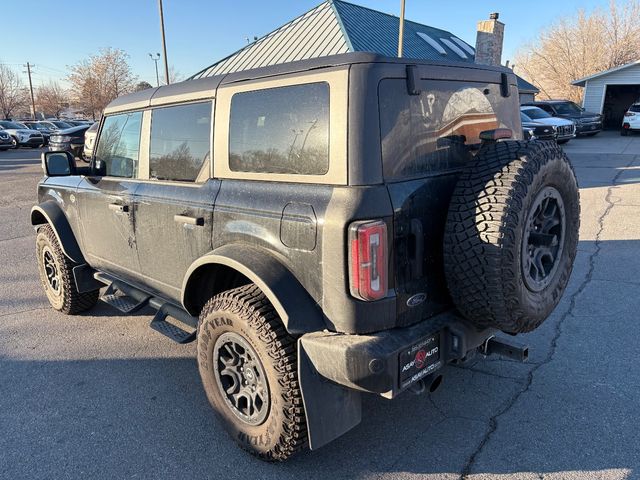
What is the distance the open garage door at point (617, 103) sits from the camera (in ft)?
105

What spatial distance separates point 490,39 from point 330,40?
6705mm

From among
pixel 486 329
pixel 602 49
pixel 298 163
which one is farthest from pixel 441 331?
pixel 602 49

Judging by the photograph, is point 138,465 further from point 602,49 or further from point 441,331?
point 602,49

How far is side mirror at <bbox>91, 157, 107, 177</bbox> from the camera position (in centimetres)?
404

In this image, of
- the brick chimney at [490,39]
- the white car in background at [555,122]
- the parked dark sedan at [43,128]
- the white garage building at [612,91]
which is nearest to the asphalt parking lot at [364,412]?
the white car in background at [555,122]

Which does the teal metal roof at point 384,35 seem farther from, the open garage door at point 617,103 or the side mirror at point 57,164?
the open garage door at point 617,103

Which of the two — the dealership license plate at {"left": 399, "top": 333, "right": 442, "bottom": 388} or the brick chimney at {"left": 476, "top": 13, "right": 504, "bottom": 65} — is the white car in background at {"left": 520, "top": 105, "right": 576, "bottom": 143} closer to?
the brick chimney at {"left": 476, "top": 13, "right": 504, "bottom": 65}

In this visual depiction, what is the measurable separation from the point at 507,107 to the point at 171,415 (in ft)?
9.54

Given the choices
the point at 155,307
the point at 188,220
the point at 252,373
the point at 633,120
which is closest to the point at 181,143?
the point at 188,220

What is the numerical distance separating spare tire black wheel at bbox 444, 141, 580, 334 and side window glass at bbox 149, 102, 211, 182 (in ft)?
5.11

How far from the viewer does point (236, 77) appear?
2795mm

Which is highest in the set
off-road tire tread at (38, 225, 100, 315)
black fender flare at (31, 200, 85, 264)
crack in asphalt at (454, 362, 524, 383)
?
black fender flare at (31, 200, 85, 264)

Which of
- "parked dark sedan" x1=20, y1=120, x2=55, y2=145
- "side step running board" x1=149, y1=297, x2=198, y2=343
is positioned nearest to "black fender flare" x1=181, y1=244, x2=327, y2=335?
"side step running board" x1=149, y1=297, x2=198, y2=343

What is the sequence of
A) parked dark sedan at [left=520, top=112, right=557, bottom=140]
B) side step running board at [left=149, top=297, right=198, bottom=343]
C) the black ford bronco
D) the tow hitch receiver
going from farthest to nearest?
parked dark sedan at [left=520, top=112, right=557, bottom=140] → side step running board at [left=149, top=297, right=198, bottom=343] → the tow hitch receiver → the black ford bronco
